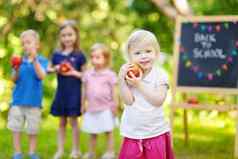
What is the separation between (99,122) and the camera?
6.23m

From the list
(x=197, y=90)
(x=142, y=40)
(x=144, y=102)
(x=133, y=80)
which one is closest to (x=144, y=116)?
(x=144, y=102)

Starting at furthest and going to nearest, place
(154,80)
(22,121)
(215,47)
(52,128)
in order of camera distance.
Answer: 1. (52,128)
2. (215,47)
3. (22,121)
4. (154,80)

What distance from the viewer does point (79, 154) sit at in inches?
253

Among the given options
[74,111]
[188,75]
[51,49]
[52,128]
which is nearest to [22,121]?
[74,111]

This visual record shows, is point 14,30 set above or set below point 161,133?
above

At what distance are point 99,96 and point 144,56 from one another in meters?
1.96

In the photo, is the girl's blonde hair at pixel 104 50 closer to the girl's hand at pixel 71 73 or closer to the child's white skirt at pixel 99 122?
the girl's hand at pixel 71 73

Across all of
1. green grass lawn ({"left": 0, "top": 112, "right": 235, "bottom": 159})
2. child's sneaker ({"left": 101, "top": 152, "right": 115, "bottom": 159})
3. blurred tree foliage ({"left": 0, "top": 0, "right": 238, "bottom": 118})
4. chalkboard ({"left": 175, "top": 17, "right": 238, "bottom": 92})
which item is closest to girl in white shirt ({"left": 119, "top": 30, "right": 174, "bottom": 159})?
child's sneaker ({"left": 101, "top": 152, "right": 115, "bottom": 159})

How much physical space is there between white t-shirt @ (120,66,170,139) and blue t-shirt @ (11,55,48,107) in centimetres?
182

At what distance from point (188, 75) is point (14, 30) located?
3702 mm

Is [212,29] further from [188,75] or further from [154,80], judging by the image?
[154,80]

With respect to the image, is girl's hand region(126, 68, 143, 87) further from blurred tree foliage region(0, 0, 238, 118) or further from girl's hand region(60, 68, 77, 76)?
blurred tree foliage region(0, 0, 238, 118)

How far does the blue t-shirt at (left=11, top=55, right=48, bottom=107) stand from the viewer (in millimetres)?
5969

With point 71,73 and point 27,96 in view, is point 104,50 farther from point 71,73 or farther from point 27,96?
point 27,96
